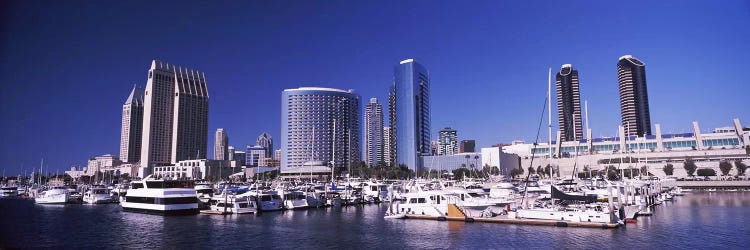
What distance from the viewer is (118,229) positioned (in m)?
54.2

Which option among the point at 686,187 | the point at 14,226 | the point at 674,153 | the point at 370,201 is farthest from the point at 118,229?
the point at 674,153

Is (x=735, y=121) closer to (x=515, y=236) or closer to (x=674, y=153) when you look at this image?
(x=674, y=153)

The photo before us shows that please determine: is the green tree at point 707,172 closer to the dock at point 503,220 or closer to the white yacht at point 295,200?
the dock at point 503,220

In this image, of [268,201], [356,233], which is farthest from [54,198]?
[356,233]

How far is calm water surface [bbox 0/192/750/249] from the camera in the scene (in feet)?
138

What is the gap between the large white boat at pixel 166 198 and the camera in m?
68.8

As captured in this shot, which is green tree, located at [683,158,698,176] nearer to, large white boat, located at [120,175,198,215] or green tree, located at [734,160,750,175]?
green tree, located at [734,160,750,175]

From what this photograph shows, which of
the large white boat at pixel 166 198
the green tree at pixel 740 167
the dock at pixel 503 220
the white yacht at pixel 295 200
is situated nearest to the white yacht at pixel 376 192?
the white yacht at pixel 295 200

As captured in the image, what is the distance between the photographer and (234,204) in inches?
2844

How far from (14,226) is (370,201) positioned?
→ 6073 cm

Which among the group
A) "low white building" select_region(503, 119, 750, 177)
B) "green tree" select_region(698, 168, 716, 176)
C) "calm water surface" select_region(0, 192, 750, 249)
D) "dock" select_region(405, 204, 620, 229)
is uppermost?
"low white building" select_region(503, 119, 750, 177)

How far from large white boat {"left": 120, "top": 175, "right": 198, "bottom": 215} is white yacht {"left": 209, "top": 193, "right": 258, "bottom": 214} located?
11.3ft

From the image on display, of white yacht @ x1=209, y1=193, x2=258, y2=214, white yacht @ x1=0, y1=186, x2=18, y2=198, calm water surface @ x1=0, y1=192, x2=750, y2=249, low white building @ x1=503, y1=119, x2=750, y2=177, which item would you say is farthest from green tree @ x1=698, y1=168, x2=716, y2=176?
white yacht @ x1=0, y1=186, x2=18, y2=198

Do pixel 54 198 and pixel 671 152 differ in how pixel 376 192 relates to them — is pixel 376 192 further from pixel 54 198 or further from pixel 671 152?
pixel 671 152
